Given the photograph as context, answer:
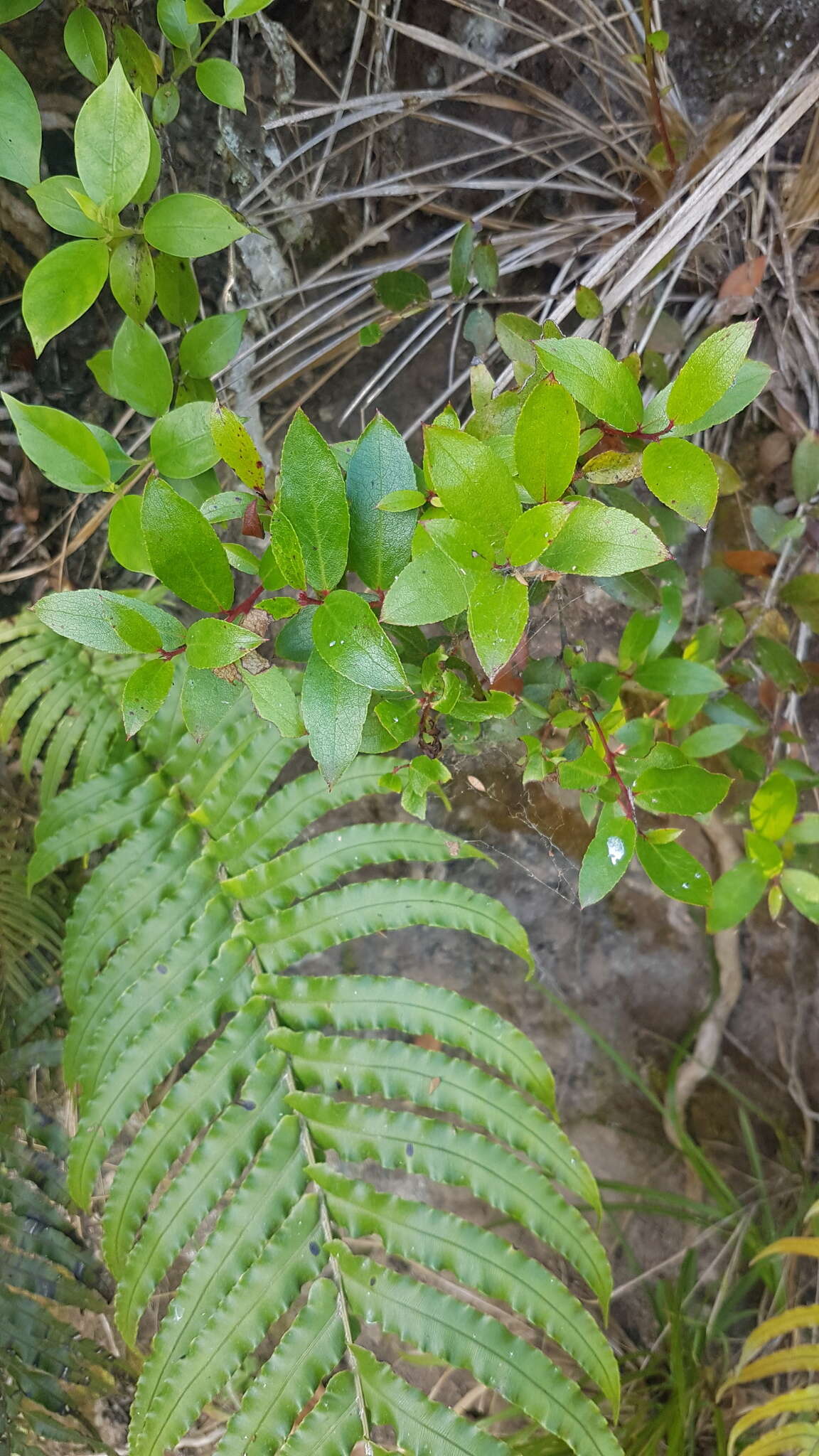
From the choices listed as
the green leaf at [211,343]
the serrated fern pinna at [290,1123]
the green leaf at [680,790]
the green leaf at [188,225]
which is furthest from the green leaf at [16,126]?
the green leaf at [680,790]

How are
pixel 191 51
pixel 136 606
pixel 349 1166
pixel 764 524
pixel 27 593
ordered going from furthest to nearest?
1. pixel 349 1166
2. pixel 27 593
3. pixel 764 524
4. pixel 191 51
5. pixel 136 606

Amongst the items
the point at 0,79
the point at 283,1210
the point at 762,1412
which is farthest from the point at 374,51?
→ the point at 762,1412

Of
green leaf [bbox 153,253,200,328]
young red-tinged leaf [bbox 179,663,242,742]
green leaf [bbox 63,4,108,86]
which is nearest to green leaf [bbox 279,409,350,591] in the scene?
young red-tinged leaf [bbox 179,663,242,742]

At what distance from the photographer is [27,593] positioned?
5.14 ft

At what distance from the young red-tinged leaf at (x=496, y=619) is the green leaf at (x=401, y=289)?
27.0 inches

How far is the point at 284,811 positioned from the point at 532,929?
2.22 feet

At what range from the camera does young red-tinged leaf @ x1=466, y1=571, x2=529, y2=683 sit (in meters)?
0.62

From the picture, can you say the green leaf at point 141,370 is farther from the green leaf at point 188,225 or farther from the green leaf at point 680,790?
the green leaf at point 680,790

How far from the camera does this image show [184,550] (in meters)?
0.72

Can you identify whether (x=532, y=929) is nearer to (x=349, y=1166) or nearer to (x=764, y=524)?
(x=349, y=1166)

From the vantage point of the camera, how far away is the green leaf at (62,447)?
0.84 m

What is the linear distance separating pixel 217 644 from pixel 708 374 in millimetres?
456

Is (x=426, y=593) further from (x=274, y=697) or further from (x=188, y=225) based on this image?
(x=188, y=225)

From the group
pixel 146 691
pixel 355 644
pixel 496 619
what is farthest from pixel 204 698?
pixel 496 619
